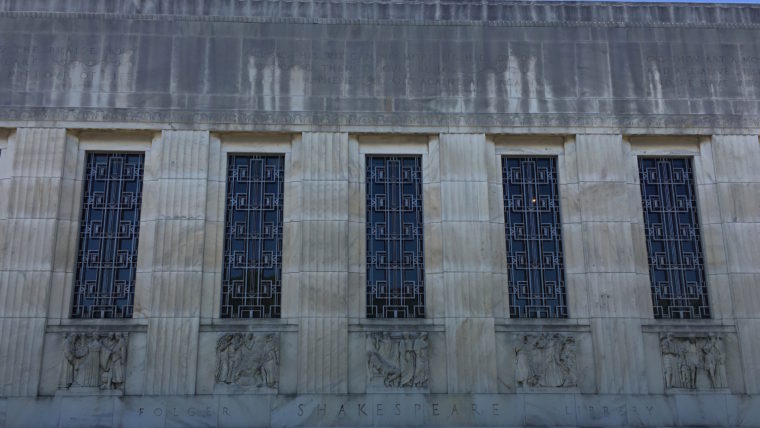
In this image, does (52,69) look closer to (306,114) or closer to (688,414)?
(306,114)

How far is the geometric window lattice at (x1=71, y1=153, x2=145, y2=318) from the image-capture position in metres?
17.3

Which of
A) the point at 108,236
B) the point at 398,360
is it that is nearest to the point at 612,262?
the point at 398,360

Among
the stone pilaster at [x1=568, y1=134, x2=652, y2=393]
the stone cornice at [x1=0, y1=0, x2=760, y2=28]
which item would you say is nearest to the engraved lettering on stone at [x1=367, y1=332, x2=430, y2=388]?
the stone pilaster at [x1=568, y1=134, x2=652, y2=393]

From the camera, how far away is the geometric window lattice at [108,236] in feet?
56.6

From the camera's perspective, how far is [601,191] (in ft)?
59.4

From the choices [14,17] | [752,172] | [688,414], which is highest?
[14,17]

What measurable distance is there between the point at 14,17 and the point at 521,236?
12227mm

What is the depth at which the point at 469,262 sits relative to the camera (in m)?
17.5

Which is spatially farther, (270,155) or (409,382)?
(270,155)

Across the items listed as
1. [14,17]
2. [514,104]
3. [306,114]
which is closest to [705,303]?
[514,104]

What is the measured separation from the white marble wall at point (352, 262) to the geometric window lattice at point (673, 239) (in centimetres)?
27

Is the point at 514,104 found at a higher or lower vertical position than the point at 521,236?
higher

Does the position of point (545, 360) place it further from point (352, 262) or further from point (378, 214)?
point (378, 214)

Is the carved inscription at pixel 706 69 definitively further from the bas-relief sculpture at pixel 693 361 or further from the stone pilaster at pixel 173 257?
the stone pilaster at pixel 173 257
